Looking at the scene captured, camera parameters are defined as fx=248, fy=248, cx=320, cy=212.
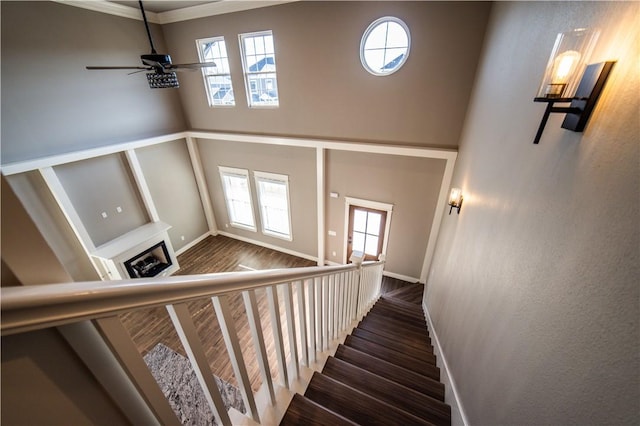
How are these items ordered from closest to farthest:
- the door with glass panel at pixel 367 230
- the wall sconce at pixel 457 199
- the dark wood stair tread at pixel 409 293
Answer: the wall sconce at pixel 457 199 → the dark wood stair tread at pixel 409 293 → the door with glass panel at pixel 367 230

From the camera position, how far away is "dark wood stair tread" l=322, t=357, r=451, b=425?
176 centimetres

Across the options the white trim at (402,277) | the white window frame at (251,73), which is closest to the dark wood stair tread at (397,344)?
the white trim at (402,277)

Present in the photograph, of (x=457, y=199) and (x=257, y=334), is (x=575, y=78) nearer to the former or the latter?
(x=257, y=334)

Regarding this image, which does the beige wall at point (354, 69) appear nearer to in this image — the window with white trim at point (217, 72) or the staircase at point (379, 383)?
the window with white trim at point (217, 72)

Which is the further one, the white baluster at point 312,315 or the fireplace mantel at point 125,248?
the fireplace mantel at point 125,248

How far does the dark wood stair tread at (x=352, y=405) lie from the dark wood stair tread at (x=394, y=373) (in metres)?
0.53

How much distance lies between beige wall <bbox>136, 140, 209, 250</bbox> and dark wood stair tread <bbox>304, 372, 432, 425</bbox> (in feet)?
18.5

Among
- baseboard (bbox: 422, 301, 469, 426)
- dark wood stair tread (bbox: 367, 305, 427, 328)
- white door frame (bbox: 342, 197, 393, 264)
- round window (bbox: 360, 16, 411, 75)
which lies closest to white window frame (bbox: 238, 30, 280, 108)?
round window (bbox: 360, 16, 411, 75)

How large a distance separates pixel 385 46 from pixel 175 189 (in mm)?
5442

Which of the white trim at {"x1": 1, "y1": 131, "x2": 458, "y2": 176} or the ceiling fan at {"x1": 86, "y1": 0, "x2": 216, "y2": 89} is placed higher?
the ceiling fan at {"x1": 86, "y1": 0, "x2": 216, "y2": 89}

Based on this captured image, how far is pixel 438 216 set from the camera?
446 cm

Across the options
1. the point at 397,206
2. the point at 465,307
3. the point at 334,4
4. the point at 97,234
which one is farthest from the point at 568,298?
the point at 97,234

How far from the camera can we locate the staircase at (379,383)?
1.51 metres

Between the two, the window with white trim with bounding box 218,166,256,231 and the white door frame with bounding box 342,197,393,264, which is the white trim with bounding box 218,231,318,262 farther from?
the white door frame with bounding box 342,197,393,264
